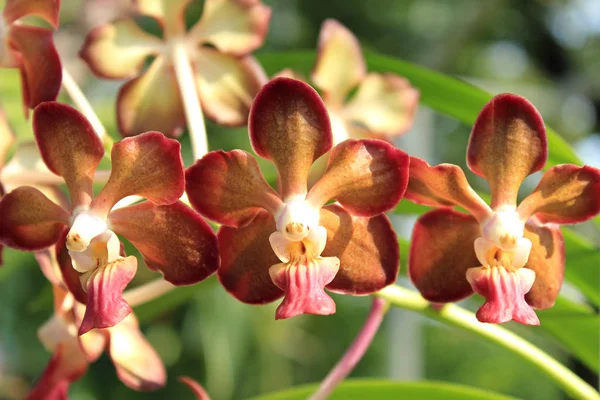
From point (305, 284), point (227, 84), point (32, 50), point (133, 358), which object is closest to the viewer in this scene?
point (305, 284)

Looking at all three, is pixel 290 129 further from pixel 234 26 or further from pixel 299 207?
pixel 234 26

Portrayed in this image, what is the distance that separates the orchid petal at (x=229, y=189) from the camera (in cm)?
62

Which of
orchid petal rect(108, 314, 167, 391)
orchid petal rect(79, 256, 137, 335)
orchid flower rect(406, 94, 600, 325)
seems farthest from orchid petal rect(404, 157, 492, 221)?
orchid petal rect(108, 314, 167, 391)

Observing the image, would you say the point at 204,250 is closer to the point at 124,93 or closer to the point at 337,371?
the point at 337,371

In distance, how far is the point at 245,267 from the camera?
25.8 inches

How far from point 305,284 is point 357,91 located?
22.9 inches

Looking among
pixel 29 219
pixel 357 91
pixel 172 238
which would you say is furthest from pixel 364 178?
pixel 357 91

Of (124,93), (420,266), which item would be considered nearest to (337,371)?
(420,266)

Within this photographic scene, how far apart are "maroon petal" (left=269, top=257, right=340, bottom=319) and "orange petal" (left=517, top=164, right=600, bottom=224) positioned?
0.18 m

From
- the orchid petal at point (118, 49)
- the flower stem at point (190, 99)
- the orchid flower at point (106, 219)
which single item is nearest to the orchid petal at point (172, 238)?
the orchid flower at point (106, 219)

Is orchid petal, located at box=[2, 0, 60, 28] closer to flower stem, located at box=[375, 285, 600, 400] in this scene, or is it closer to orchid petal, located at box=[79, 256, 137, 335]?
orchid petal, located at box=[79, 256, 137, 335]

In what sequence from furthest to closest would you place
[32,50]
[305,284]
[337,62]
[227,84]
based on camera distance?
[337,62] → [227,84] → [32,50] → [305,284]

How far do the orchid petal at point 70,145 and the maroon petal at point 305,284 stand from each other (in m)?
0.18

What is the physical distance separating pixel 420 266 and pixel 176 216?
0.21m
